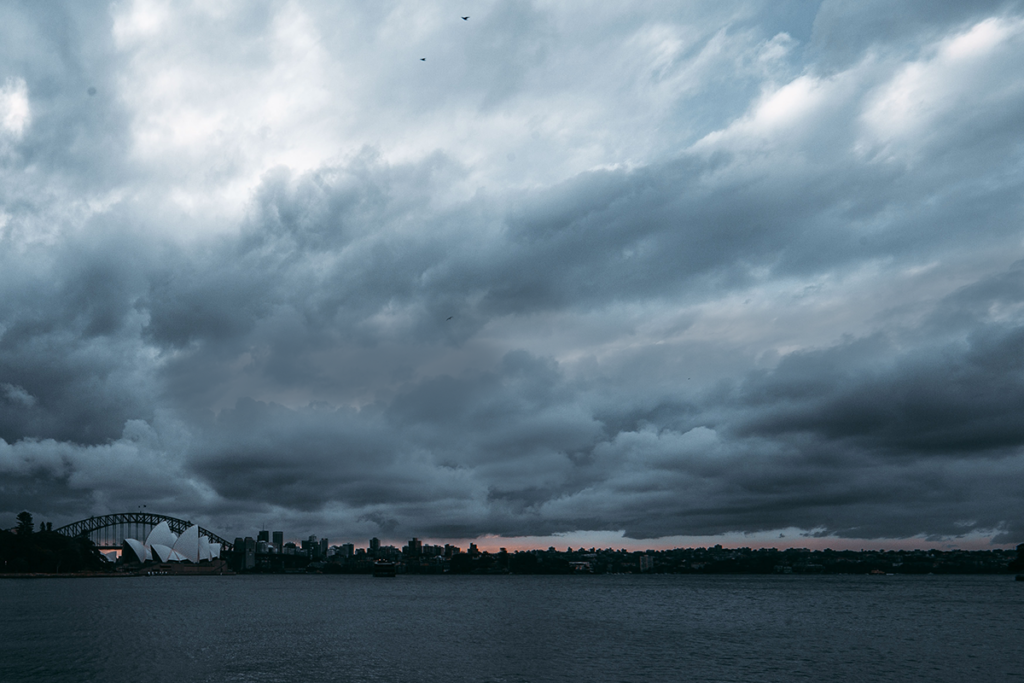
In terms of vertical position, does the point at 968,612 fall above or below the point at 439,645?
below

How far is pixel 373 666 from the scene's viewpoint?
4878cm

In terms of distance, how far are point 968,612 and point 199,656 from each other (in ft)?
355

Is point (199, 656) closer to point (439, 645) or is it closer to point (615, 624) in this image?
point (439, 645)

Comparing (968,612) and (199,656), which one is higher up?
(199,656)

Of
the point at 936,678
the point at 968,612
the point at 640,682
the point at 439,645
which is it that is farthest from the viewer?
the point at 968,612

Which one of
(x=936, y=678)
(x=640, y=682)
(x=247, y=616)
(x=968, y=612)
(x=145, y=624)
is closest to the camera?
(x=640, y=682)

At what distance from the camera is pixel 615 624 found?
3243 inches

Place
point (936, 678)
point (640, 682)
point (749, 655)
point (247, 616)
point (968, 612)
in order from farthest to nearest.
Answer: point (968, 612) < point (247, 616) < point (749, 655) < point (936, 678) < point (640, 682)

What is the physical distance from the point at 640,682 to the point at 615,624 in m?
40.8

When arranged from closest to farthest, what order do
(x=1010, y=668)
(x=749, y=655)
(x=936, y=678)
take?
(x=936, y=678) → (x=1010, y=668) → (x=749, y=655)

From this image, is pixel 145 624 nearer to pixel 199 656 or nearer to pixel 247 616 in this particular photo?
pixel 247 616

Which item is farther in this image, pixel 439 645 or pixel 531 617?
pixel 531 617

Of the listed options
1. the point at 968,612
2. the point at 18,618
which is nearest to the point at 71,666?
the point at 18,618

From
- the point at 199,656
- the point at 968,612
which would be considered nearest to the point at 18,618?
the point at 199,656
